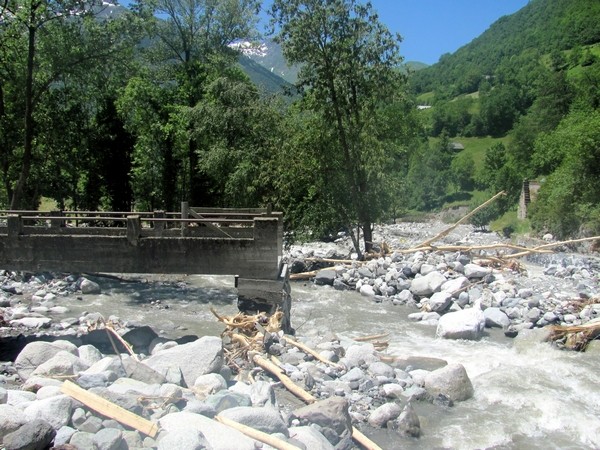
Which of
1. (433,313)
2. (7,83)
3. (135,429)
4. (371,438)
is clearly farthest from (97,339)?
(7,83)

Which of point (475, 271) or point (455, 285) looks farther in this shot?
point (475, 271)

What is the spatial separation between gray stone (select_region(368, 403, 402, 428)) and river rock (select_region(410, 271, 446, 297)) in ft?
31.8

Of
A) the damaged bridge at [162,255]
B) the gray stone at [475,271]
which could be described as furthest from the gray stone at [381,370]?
the gray stone at [475,271]

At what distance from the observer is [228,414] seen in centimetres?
823

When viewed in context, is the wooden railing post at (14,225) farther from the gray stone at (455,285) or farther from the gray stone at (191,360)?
the gray stone at (455,285)

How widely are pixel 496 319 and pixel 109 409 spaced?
11357 millimetres

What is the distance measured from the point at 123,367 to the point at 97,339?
3.61 meters

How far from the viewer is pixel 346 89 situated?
26.6m

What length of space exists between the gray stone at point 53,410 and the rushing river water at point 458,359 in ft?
15.3

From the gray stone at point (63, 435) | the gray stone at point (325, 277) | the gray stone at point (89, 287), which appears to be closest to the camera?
the gray stone at point (63, 435)

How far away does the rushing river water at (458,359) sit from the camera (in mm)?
9352

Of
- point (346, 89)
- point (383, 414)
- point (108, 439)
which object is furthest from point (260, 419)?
point (346, 89)

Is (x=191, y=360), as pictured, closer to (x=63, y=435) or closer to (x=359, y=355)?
(x=63, y=435)

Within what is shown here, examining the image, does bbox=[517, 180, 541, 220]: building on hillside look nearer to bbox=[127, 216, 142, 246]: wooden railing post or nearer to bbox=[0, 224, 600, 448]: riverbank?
bbox=[0, 224, 600, 448]: riverbank
